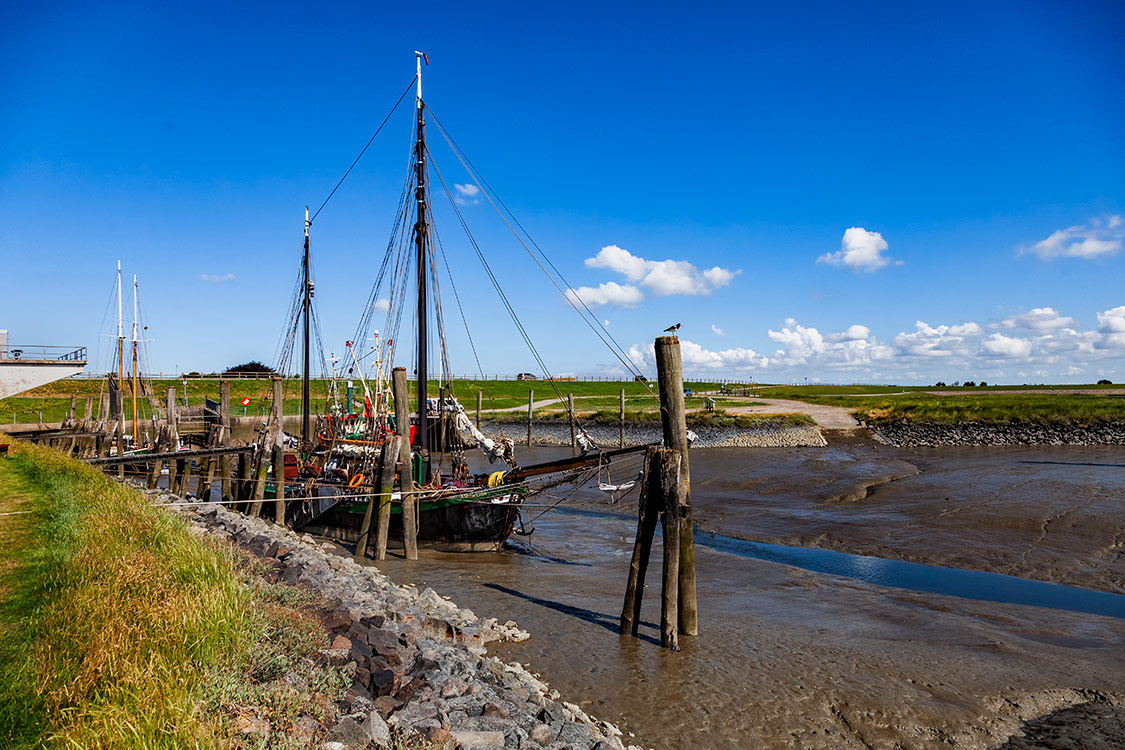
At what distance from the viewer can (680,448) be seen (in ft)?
33.9

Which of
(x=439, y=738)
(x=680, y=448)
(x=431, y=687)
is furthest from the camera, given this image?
(x=680, y=448)

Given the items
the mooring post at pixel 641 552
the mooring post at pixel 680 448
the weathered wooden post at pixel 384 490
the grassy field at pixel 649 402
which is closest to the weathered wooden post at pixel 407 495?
the weathered wooden post at pixel 384 490

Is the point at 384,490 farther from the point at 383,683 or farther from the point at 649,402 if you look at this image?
the point at 649,402

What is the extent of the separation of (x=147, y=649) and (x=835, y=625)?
10.4m

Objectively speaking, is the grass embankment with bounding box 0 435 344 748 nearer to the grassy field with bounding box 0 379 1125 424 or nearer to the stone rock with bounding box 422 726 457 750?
the stone rock with bounding box 422 726 457 750

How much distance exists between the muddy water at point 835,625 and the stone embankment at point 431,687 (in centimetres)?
91

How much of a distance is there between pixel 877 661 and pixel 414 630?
675cm

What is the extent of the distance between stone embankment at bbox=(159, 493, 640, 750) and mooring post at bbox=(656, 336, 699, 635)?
2792 mm

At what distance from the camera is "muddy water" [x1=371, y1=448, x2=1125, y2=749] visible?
7863 mm

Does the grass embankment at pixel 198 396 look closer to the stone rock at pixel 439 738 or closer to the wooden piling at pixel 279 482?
the wooden piling at pixel 279 482

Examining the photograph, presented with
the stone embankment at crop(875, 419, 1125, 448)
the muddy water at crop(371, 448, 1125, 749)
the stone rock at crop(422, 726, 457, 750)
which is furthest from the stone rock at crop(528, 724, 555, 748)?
the stone embankment at crop(875, 419, 1125, 448)

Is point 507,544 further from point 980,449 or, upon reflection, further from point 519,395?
point 519,395

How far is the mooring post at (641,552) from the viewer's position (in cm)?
1043

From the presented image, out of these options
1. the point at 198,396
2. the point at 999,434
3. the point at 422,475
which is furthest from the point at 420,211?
the point at 198,396
